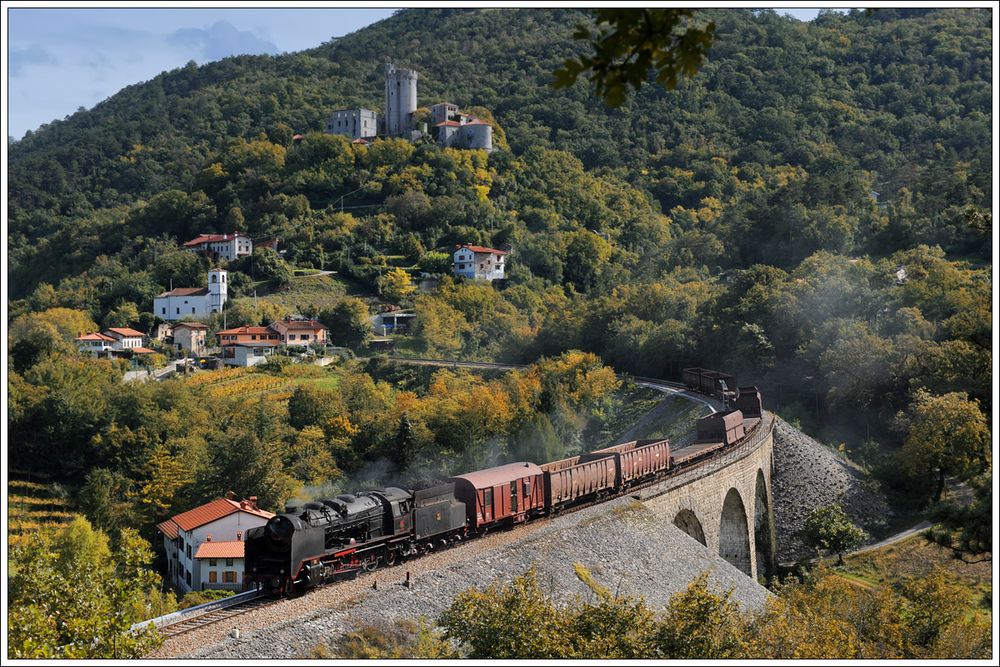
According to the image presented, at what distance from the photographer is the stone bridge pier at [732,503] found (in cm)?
2762

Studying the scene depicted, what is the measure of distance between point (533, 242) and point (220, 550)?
4953 centimetres

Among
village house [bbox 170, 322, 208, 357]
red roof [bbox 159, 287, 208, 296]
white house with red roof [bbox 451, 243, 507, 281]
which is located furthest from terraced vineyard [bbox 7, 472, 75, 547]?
white house with red roof [bbox 451, 243, 507, 281]

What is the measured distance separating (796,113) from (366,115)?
4388cm

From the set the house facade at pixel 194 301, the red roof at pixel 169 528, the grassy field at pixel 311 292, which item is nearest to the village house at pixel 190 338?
the house facade at pixel 194 301

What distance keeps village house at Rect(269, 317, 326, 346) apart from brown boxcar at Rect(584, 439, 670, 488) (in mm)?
35289

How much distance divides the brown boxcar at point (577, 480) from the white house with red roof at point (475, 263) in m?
46.6

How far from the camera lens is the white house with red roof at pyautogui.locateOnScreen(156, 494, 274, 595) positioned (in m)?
33.0

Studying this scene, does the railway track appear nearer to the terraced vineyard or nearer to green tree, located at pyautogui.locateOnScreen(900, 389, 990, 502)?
the terraced vineyard

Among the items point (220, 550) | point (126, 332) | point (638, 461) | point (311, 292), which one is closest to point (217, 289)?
point (311, 292)

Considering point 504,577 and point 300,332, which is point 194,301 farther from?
point 504,577

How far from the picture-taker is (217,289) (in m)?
69.2

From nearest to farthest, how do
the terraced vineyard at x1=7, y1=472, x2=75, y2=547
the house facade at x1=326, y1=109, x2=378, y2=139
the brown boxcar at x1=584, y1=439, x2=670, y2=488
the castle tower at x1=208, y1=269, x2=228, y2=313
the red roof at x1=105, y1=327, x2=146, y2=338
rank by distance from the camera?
the brown boxcar at x1=584, y1=439, x2=670, y2=488 < the terraced vineyard at x1=7, y1=472, x2=75, y2=547 < the red roof at x1=105, y1=327, x2=146, y2=338 < the castle tower at x1=208, y1=269, x2=228, y2=313 < the house facade at x1=326, y1=109, x2=378, y2=139

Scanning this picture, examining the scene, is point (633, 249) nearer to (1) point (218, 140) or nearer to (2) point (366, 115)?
(2) point (366, 115)

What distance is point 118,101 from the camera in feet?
485
